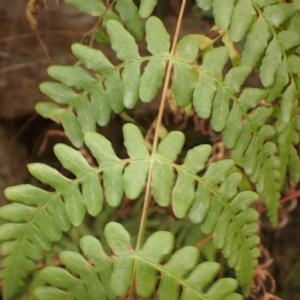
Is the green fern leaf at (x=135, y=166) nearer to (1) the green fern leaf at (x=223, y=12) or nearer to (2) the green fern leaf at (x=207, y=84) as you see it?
(2) the green fern leaf at (x=207, y=84)

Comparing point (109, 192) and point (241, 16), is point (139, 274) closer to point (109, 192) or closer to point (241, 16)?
point (109, 192)

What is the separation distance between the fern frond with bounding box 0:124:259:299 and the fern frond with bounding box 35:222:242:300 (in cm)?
7

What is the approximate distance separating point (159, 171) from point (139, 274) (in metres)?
0.21

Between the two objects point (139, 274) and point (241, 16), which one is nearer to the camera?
point (139, 274)

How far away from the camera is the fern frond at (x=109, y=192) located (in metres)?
1.00

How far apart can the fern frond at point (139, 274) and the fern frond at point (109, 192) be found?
68mm

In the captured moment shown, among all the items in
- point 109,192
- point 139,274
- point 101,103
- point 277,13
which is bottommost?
point 139,274

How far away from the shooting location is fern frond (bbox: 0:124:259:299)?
1.00 metres

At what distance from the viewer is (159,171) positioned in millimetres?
1001

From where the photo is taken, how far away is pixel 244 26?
1055 mm

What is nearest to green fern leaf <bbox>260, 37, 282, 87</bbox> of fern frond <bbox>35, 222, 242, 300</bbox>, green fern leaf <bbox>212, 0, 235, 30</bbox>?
green fern leaf <bbox>212, 0, 235, 30</bbox>

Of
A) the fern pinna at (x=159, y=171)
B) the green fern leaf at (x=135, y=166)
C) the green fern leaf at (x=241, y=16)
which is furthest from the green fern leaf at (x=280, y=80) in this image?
the green fern leaf at (x=135, y=166)

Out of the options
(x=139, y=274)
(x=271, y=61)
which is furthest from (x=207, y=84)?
(x=139, y=274)

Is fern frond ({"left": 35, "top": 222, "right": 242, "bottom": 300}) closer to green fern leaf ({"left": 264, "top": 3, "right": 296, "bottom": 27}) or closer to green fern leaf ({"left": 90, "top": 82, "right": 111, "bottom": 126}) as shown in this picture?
green fern leaf ({"left": 90, "top": 82, "right": 111, "bottom": 126})
